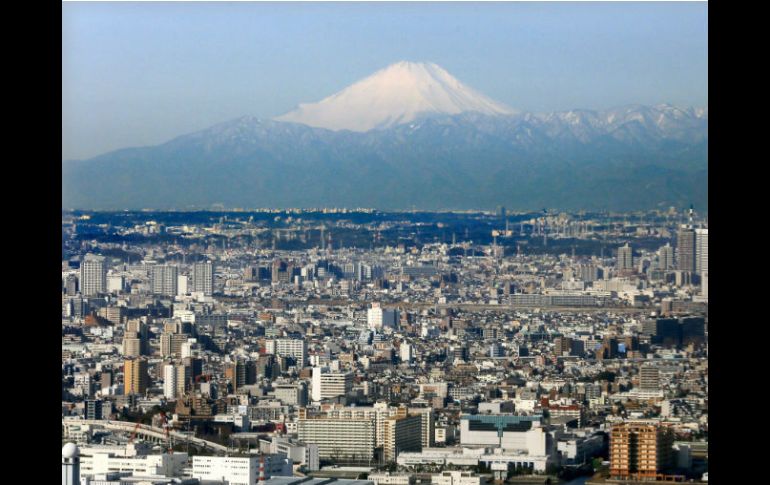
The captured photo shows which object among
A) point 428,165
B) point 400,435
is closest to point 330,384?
point 400,435

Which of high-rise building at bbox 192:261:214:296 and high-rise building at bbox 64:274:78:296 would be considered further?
high-rise building at bbox 192:261:214:296

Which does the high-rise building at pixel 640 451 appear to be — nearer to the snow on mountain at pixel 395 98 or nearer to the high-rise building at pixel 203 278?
the high-rise building at pixel 203 278

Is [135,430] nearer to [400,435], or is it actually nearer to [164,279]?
[400,435]

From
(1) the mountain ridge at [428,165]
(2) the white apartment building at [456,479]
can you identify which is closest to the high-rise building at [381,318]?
(1) the mountain ridge at [428,165]

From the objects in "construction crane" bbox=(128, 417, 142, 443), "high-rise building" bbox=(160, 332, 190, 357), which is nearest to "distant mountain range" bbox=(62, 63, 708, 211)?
"high-rise building" bbox=(160, 332, 190, 357)

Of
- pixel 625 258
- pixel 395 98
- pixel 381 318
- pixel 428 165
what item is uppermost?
pixel 395 98

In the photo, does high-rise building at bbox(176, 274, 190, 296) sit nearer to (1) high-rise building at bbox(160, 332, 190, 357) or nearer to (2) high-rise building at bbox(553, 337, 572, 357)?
(1) high-rise building at bbox(160, 332, 190, 357)
